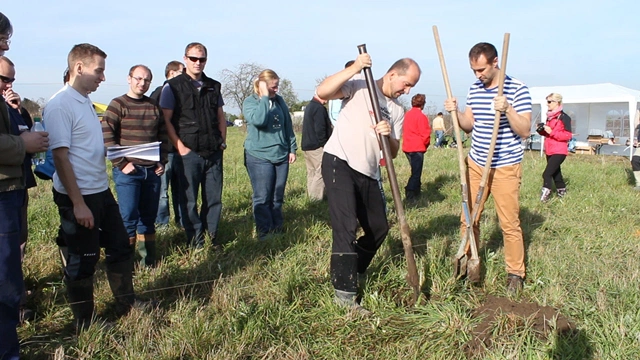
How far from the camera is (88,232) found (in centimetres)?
329

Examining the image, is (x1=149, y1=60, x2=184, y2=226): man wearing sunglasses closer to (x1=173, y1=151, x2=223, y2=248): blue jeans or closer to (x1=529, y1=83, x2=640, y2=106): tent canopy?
(x1=173, y1=151, x2=223, y2=248): blue jeans

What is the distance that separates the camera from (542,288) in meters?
4.12

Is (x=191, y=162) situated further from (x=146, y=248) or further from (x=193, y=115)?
(x=146, y=248)

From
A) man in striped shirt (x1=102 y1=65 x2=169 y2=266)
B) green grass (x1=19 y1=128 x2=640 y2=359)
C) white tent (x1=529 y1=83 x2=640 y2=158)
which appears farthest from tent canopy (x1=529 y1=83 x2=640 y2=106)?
man in striped shirt (x1=102 y1=65 x2=169 y2=266)

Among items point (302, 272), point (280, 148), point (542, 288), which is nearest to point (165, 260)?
point (302, 272)

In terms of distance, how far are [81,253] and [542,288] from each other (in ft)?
11.5

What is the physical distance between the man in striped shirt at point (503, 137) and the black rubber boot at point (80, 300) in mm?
3034

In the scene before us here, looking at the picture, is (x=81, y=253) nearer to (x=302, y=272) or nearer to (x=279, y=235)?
(x=302, y=272)

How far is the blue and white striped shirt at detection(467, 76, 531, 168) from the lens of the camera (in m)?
4.14

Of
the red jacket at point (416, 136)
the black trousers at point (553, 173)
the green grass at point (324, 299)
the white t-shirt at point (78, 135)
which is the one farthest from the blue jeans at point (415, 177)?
the white t-shirt at point (78, 135)

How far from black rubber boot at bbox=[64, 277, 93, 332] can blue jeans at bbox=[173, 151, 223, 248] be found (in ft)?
5.48

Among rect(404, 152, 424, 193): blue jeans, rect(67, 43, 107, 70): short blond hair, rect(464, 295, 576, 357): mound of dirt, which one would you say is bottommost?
rect(464, 295, 576, 357): mound of dirt

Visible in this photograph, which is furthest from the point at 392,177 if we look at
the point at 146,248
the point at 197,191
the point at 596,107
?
the point at 596,107

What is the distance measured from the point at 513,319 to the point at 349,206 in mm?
1364
